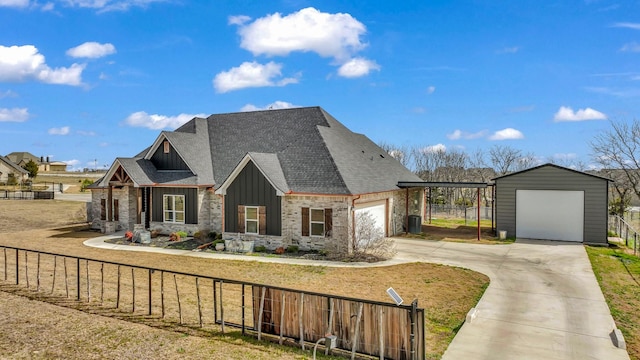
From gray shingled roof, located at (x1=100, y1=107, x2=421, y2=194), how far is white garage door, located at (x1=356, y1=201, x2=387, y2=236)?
90 centimetres

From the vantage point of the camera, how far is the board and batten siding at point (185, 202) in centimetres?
2498

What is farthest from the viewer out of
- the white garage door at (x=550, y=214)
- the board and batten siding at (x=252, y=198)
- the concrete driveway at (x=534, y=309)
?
the white garage door at (x=550, y=214)

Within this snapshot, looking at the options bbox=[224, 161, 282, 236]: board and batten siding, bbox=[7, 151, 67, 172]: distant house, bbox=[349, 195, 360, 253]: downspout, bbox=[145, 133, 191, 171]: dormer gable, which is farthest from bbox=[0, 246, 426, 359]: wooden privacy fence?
bbox=[7, 151, 67, 172]: distant house

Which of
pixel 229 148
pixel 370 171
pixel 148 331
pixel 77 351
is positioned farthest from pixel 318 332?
pixel 229 148

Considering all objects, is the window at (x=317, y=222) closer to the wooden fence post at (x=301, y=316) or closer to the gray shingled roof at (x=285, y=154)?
the gray shingled roof at (x=285, y=154)

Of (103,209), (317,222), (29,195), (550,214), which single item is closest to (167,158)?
(103,209)

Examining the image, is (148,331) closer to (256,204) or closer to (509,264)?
(256,204)

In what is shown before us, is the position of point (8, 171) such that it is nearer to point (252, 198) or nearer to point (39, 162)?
point (39, 162)

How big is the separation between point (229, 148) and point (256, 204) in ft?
24.7

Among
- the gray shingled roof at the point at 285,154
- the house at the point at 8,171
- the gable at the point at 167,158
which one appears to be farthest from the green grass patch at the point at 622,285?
the house at the point at 8,171

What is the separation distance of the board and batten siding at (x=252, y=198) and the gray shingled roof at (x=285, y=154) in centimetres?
58

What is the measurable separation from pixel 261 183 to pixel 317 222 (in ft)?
11.9

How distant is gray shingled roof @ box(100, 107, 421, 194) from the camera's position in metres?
21.8

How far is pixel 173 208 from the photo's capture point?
2584cm
